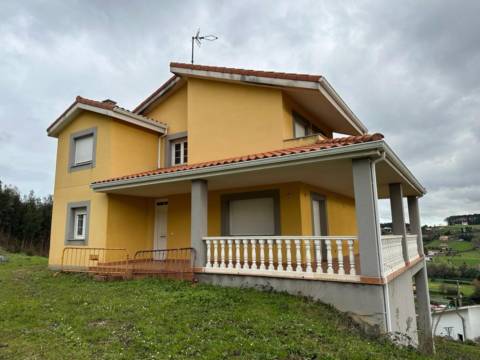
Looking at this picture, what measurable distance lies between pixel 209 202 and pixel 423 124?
15.5 metres

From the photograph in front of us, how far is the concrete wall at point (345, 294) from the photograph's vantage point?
20.1 ft

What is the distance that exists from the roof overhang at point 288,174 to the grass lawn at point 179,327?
293cm

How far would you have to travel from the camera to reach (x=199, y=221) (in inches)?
350

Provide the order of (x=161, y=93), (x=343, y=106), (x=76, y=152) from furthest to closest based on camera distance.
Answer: (x=161, y=93) → (x=76, y=152) → (x=343, y=106)

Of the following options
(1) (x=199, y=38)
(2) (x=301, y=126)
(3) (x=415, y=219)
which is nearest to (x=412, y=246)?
(3) (x=415, y=219)

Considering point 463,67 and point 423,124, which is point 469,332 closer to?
point 423,124

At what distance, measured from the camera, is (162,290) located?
7.84m

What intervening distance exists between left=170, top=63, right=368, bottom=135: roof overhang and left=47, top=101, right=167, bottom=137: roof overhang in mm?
2327

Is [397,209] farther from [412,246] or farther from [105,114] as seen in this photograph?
[105,114]

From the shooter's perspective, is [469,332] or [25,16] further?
[469,332]

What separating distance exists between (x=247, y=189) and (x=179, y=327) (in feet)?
19.1

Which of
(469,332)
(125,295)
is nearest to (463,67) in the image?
(125,295)

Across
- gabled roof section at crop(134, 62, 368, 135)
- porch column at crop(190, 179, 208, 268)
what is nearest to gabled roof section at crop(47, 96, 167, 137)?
gabled roof section at crop(134, 62, 368, 135)

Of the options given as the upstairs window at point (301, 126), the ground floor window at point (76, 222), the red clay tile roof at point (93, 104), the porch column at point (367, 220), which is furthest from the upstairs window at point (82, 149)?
the porch column at point (367, 220)
